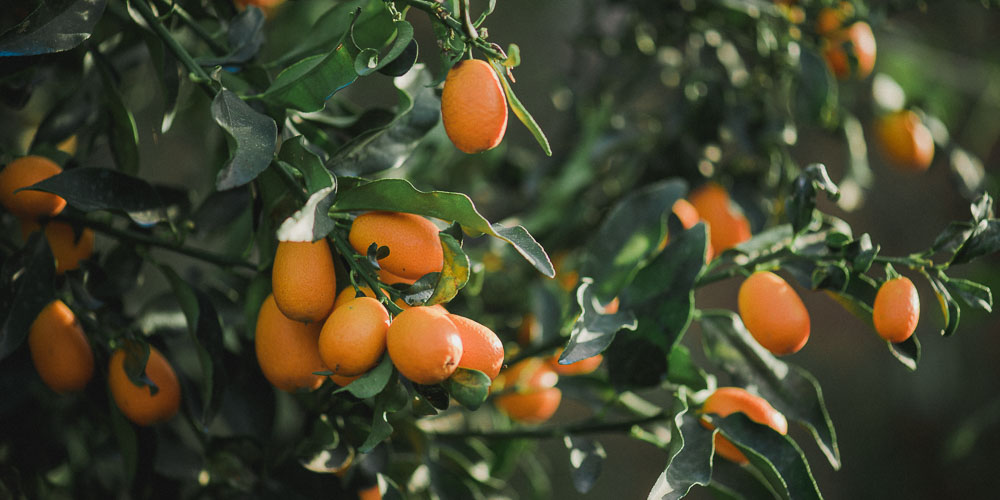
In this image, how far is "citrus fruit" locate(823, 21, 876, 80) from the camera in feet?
2.81

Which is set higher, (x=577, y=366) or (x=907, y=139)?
(x=907, y=139)

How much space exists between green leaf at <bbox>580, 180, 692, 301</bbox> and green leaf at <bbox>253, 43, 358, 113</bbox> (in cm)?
33

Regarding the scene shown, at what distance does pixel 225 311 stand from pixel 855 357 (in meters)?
1.86

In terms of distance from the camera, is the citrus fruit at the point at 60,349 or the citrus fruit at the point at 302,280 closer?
the citrus fruit at the point at 302,280

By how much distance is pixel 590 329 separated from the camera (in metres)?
0.54

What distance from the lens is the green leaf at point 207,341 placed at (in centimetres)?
53

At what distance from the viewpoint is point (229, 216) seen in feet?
2.04

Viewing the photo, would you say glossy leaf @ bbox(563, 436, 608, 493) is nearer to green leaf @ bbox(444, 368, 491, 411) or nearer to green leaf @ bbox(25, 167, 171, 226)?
green leaf @ bbox(444, 368, 491, 411)

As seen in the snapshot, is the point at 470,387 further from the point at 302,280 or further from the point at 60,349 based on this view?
the point at 60,349

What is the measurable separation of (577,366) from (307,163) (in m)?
0.39

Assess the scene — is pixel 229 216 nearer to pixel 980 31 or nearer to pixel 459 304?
pixel 459 304

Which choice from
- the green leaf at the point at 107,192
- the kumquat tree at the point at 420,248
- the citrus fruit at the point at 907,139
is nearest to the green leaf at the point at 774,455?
the kumquat tree at the point at 420,248

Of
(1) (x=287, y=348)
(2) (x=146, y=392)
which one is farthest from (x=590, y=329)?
(2) (x=146, y=392)

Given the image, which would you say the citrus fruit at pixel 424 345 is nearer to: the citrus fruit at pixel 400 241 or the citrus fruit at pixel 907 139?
the citrus fruit at pixel 400 241
